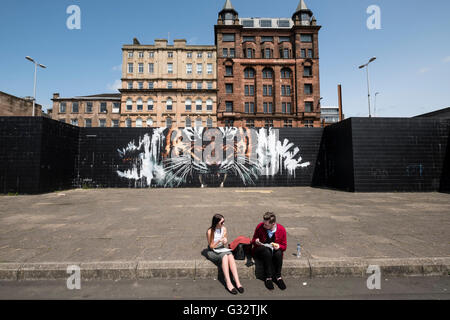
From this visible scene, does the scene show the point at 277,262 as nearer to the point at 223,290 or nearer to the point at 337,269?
the point at 223,290

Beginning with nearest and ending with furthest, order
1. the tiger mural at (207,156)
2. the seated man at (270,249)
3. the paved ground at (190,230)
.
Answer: the seated man at (270,249), the paved ground at (190,230), the tiger mural at (207,156)

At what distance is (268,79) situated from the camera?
3584 cm

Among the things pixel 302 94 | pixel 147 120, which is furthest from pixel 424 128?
pixel 147 120

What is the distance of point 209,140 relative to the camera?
46.3 ft

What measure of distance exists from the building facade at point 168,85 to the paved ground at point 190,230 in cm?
2921

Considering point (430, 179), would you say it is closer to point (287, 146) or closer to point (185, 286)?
point (287, 146)

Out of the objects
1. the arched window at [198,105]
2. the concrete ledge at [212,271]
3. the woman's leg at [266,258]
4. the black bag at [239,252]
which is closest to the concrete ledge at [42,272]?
the concrete ledge at [212,271]

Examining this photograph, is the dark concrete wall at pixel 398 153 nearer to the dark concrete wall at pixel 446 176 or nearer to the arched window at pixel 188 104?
the dark concrete wall at pixel 446 176

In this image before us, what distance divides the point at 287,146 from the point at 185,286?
41.4 ft

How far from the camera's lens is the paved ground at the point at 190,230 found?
12.1ft

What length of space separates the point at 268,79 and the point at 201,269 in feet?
121

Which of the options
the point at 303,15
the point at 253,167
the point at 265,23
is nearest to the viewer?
the point at 253,167

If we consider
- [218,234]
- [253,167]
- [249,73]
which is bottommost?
[218,234]

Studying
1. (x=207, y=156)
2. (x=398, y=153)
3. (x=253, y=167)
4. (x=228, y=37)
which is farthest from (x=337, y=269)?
(x=228, y=37)
